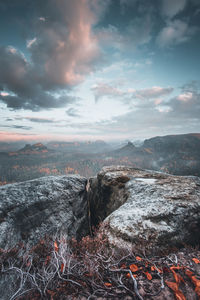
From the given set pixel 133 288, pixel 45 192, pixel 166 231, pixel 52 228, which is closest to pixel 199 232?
pixel 166 231

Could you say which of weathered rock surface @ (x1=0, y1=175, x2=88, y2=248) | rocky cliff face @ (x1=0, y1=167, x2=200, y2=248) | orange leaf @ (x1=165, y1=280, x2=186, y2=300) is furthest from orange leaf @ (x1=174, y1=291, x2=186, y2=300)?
weathered rock surface @ (x1=0, y1=175, x2=88, y2=248)

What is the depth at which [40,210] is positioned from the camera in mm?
6664

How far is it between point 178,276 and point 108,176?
6.98m

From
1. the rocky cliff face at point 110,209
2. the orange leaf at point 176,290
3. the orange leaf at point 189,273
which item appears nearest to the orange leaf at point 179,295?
the orange leaf at point 176,290

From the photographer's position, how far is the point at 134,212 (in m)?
4.86

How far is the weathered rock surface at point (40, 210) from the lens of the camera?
5.50 metres

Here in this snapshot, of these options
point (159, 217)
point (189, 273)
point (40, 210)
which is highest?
point (189, 273)

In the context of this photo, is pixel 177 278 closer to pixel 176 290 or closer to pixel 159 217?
pixel 176 290

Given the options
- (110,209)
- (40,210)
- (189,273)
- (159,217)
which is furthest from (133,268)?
(40,210)

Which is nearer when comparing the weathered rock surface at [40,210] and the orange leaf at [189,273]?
the orange leaf at [189,273]

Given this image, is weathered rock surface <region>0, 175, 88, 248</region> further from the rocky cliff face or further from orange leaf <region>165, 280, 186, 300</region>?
orange leaf <region>165, 280, 186, 300</region>

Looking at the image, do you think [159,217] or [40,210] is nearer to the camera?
[159,217]

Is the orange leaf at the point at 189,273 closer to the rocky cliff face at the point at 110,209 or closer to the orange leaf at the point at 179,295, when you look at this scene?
the orange leaf at the point at 179,295

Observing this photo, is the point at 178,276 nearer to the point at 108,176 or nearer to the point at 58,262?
the point at 58,262
